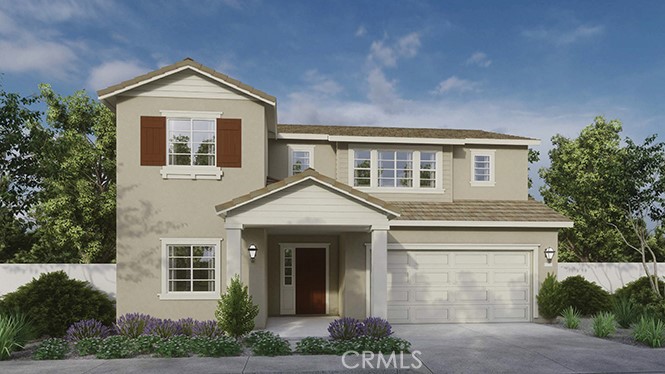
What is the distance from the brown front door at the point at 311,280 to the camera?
54.9 ft

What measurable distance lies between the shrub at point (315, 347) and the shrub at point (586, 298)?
29.5 ft

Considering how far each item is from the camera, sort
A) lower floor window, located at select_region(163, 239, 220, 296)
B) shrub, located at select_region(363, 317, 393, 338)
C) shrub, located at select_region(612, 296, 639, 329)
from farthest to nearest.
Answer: shrub, located at select_region(612, 296, 639, 329)
lower floor window, located at select_region(163, 239, 220, 296)
shrub, located at select_region(363, 317, 393, 338)

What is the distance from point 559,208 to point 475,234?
12174 millimetres

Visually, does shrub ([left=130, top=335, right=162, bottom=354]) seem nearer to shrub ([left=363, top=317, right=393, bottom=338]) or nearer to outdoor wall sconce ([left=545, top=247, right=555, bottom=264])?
shrub ([left=363, top=317, right=393, bottom=338])

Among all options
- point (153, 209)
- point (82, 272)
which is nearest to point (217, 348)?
point (153, 209)

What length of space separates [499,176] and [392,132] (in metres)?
4.22

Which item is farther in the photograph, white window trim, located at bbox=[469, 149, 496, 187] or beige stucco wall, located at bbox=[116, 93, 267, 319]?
white window trim, located at bbox=[469, 149, 496, 187]

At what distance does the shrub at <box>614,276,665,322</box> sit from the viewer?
13055 mm

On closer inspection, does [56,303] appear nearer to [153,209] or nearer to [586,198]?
[153,209]

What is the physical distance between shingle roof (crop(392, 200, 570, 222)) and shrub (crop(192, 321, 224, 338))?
6.23 metres

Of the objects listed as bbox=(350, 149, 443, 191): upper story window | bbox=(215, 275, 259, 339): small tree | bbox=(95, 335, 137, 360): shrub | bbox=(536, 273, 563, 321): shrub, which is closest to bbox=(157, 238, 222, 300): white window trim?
bbox=(215, 275, 259, 339): small tree

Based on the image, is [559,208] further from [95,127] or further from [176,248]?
[95,127]

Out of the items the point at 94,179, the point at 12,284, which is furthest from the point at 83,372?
the point at 94,179

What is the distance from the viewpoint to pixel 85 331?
11820 mm
